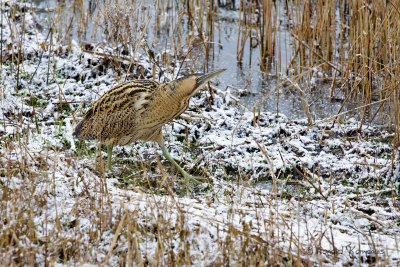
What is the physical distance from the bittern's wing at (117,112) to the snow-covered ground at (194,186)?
0.20m

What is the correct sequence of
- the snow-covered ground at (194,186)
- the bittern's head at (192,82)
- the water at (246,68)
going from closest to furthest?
1. the snow-covered ground at (194,186)
2. the bittern's head at (192,82)
3. the water at (246,68)

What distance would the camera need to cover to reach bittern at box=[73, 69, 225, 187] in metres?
3.68

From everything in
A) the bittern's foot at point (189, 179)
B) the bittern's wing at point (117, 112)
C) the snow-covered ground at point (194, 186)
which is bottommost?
the bittern's foot at point (189, 179)

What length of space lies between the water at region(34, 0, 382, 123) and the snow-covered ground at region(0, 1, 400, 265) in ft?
0.81

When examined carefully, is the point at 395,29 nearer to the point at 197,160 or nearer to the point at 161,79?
the point at 197,160

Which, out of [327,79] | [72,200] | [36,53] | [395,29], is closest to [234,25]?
[327,79]

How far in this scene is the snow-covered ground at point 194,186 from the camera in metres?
2.56

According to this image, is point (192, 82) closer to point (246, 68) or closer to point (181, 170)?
point (181, 170)

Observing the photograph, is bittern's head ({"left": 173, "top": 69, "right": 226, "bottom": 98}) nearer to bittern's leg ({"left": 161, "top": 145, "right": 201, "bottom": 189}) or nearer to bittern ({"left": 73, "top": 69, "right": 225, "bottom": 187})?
bittern ({"left": 73, "top": 69, "right": 225, "bottom": 187})

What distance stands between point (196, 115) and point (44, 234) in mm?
2213

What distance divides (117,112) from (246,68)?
8.37ft

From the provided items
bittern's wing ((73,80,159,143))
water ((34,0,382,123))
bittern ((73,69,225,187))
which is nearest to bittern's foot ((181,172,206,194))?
bittern ((73,69,225,187))

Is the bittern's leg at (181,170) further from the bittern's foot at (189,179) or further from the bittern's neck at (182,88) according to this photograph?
the bittern's neck at (182,88)

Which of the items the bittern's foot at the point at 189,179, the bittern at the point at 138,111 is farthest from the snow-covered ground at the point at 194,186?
the bittern at the point at 138,111
